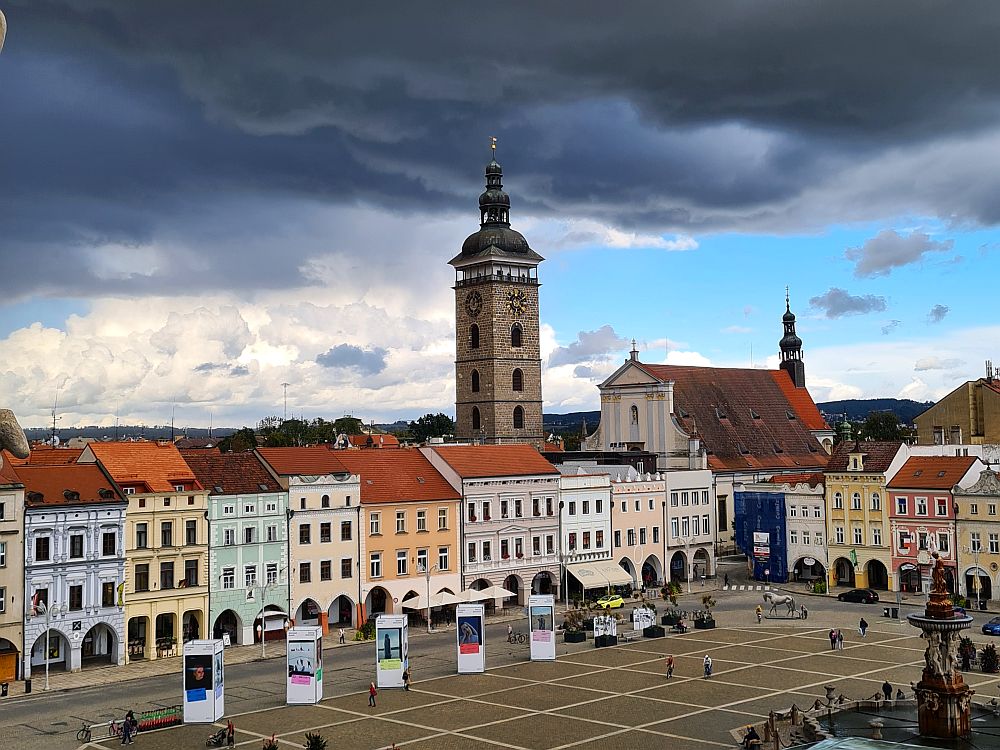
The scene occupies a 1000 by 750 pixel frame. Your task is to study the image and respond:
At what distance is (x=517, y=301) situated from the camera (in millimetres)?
125375

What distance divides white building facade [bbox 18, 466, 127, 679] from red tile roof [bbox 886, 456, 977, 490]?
51.4 m

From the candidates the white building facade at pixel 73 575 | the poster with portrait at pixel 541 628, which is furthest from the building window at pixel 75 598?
the poster with portrait at pixel 541 628

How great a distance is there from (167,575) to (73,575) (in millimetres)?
5029

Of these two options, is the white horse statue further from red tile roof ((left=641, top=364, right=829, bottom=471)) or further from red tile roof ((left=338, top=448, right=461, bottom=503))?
red tile roof ((left=641, top=364, right=829, bottom=471))

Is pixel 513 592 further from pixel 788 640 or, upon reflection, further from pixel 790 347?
pixel 790 347

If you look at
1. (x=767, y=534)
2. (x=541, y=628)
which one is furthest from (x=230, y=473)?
(x=767, y=534)

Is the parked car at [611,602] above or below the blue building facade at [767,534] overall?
below

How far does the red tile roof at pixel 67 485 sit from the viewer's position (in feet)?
181

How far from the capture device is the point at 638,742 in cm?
3862

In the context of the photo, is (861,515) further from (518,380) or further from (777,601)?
(518,380)

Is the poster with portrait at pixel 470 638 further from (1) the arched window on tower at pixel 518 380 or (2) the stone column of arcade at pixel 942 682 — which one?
(1) the arched window on tower at pixel 518 380

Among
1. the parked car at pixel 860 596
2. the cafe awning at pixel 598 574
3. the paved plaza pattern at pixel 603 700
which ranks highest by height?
the cafe awning at pixel 598 574

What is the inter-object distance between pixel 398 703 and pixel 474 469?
29405 millimetres

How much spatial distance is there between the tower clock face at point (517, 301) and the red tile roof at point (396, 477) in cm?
5128
